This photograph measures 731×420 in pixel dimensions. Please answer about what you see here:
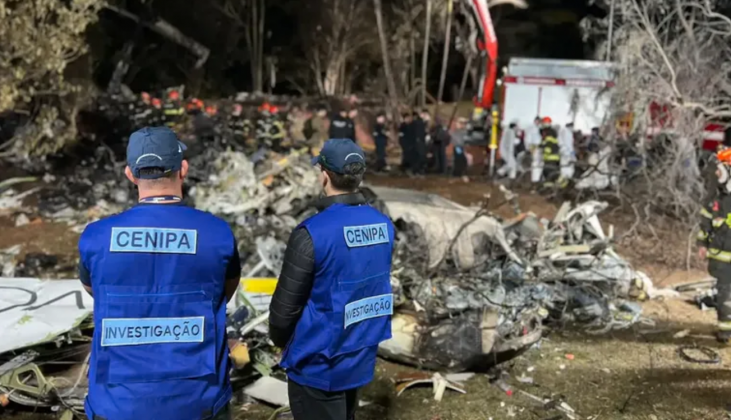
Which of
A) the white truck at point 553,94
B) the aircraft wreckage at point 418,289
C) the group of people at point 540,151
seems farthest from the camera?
the white truck at point 553,94

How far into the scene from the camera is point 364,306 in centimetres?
250

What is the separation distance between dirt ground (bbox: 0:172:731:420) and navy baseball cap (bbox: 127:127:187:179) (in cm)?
232

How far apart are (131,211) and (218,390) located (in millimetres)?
688

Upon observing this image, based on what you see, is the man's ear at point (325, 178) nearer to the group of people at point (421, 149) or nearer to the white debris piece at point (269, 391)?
the white debris piece at point (269, 391)

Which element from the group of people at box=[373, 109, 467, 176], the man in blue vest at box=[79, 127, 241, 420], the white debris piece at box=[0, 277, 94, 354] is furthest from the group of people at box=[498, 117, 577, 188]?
the man in blue vest at box=[79, 127, 241, 420]

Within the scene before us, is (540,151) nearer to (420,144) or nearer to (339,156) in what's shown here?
(420,144)

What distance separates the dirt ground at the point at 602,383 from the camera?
404 centimetres

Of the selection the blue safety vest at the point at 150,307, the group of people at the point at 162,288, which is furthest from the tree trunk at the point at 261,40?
the blue safety vest at the point at 150,307

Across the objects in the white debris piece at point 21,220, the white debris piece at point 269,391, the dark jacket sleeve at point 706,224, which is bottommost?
the white debris piece at point 269,391

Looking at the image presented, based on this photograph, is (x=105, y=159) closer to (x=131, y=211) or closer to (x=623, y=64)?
(x=623, y=64)

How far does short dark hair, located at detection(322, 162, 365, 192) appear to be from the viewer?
7.88ft

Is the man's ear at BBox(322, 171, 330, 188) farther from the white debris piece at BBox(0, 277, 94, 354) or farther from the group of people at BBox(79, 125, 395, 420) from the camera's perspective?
the white debris piece at BBox(0, 277, 94, 354)

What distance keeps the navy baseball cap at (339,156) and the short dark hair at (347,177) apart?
0.05ft

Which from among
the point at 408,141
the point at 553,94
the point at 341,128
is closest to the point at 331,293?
the point at 341,128
